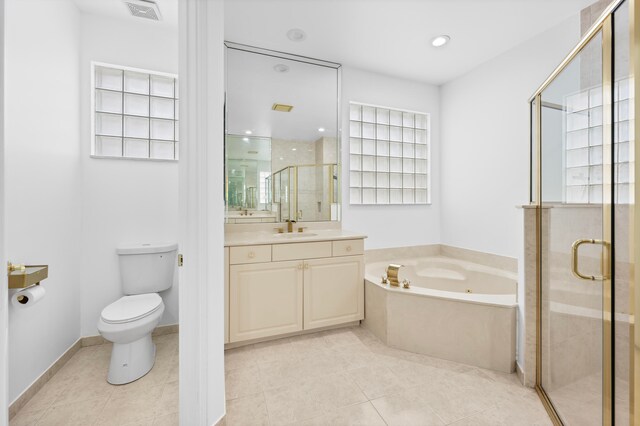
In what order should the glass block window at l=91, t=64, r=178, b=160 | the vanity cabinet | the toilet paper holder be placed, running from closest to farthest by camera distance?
the toilet paper holder < the vanity cabinet < the glass block window at l=91, t=64, r=178, b=160

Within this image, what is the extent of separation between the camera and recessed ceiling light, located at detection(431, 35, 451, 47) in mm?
2371

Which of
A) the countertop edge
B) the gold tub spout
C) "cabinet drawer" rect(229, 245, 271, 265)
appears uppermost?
the countertop edge

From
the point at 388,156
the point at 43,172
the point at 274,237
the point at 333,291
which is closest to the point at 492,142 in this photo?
the point at 388,156

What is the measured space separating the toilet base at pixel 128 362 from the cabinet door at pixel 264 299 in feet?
1.79

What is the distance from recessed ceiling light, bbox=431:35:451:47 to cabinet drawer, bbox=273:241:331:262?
200 cm

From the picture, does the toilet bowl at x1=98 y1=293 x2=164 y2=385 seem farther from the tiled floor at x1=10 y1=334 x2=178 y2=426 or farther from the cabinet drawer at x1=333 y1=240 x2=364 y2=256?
the cabinet drawer at x1=333 y1=240 x2=364 y2=256

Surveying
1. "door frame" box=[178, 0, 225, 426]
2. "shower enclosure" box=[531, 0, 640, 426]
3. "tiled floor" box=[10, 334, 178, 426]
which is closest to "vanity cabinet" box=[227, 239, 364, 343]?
"tiled floor" box=[10, 334, 178, 426]

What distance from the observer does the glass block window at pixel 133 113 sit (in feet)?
7.09

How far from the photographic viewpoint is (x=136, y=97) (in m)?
2.26

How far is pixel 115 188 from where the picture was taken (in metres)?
2.14

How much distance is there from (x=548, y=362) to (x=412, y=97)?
108 inches

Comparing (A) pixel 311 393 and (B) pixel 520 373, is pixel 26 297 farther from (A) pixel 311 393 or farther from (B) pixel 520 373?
(B) pixel 520 373

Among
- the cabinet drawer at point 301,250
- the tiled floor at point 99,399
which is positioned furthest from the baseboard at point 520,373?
the tiled floor at point 99,399

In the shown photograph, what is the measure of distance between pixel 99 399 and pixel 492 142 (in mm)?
3629
